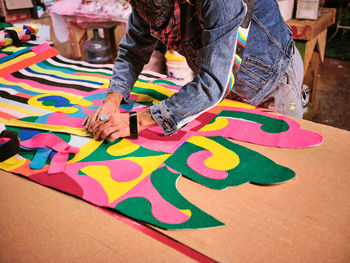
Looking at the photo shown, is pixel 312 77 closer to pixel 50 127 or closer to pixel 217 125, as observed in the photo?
pixel 217 125

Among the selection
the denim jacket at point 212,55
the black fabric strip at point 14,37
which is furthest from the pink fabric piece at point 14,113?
the black fabric strip at point 14,37

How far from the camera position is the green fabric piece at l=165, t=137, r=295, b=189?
766mm

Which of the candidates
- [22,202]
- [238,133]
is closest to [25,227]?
[22,202]

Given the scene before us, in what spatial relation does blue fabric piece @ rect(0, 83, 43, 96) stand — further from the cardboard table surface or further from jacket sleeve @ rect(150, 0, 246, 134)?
jacket sleeve @ rect(150, 0, 246, 134)

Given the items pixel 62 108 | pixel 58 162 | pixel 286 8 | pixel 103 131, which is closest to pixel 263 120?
pixel 103 131

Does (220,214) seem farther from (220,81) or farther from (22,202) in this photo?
(22,202)

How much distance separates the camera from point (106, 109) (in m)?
1.07

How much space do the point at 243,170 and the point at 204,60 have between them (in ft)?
1.04

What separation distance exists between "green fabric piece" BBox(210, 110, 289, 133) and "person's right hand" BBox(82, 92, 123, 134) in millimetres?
363

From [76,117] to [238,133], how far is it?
605 mm

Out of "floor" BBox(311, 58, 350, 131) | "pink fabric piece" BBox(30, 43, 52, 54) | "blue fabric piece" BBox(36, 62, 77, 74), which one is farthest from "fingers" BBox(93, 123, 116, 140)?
"floor" BBox(311, 58, 350, 131)

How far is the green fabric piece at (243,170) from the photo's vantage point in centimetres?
77

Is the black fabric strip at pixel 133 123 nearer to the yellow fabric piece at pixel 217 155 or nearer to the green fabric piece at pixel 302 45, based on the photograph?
the yellow fabric piece at pixel 217 155

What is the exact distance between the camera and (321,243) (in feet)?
1.97
